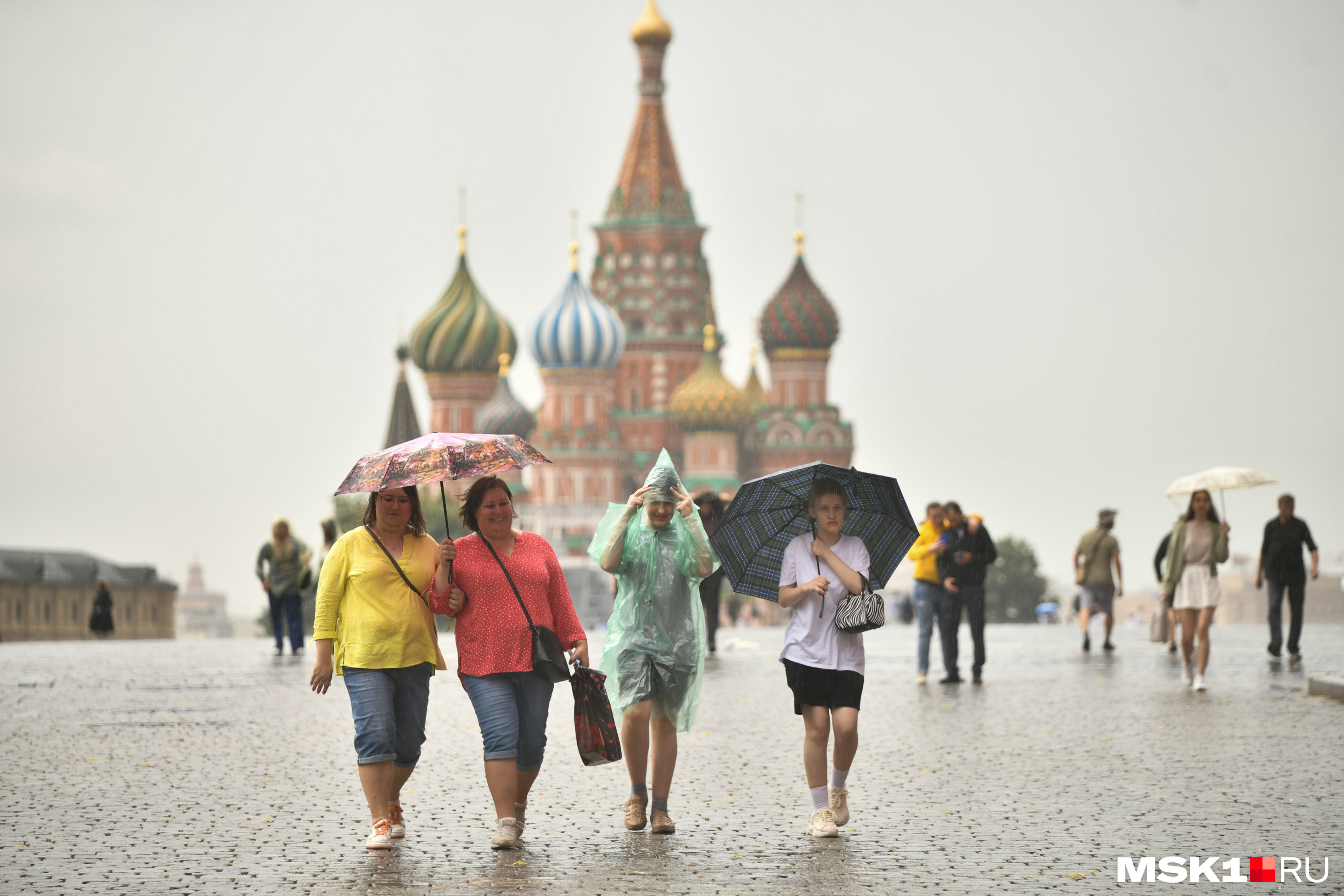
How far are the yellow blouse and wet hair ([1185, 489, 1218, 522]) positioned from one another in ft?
26.1

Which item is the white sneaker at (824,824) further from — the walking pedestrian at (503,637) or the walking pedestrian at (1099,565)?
the walking pedestrian at (1099,565)

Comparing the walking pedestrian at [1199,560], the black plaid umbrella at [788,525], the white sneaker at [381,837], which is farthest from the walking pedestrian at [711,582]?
the white sneaker at [381,837]

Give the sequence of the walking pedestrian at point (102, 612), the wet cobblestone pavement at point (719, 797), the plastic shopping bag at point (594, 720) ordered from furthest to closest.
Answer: the walking pedestrian at point (102, 612) → the plastic shopping bag at point (594, 720) → the wet cobblestone pavement at point (719, 797)

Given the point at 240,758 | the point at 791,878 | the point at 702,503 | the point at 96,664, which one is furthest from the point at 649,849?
the point at 96,664

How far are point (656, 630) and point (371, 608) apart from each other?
114 cm

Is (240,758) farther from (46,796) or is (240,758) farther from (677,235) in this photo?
(677,235)

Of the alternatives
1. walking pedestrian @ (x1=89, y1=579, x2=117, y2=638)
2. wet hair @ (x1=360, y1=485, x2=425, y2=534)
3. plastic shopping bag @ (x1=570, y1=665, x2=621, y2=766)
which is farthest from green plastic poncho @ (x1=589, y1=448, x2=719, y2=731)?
walking pedestrian @ (x1=89, y1=579, x2=117, y2=638)

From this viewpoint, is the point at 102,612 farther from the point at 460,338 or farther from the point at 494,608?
the point at 460,338

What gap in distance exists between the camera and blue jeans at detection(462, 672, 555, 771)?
26.0 feet

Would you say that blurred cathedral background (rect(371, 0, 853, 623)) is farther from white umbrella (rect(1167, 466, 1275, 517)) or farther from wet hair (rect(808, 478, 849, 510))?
wet hair (rect(808, 478, 849, 510))

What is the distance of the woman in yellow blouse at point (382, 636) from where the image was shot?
7887 millimetres

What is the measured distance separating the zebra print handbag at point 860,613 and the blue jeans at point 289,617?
1296cm

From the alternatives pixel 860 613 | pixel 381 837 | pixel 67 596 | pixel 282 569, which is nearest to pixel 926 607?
pixel 282 569

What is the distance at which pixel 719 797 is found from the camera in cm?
950
